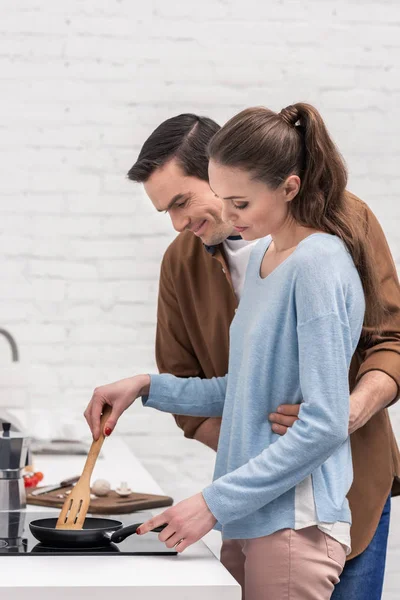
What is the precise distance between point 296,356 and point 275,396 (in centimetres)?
8

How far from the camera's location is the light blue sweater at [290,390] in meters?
1.31

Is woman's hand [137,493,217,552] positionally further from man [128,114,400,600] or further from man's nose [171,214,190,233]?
man's nose [171,214,190,233]

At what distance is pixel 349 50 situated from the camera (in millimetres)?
3518

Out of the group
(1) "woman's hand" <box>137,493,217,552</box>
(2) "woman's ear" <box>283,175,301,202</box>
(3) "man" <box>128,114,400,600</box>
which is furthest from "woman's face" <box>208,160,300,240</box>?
(1) "woman's hand" <box>137,493,217,552</box>

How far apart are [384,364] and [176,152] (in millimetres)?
688

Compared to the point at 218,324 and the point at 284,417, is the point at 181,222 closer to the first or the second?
the point at 218,324

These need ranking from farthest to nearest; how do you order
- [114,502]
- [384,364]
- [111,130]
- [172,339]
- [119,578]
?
[111,130]
[172,339]
[114,502]
[384,364]
[119,578]

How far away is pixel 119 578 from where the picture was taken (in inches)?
48.7

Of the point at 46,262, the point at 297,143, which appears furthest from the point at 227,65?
the point at 297,143

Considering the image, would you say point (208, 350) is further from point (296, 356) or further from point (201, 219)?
point (296, 356)

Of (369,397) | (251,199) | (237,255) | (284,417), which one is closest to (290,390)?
(284,417)

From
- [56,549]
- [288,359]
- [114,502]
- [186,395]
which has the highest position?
[288,359]

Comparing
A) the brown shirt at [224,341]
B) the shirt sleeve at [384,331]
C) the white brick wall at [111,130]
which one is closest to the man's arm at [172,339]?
the brown shirt at [224,341]

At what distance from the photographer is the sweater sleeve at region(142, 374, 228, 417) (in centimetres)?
168
